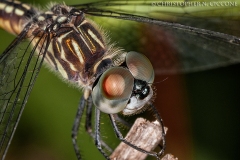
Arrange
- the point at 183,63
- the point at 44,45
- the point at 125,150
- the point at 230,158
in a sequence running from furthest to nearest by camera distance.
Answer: the point at 183,63, the point at 230,158, the point at 44,45, the point at 125,150

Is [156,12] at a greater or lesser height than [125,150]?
greater

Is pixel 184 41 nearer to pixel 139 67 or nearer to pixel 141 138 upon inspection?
pixel 139 67

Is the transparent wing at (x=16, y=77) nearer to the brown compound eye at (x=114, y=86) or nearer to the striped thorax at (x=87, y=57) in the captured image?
the striped thorax at (x=87, y=57)

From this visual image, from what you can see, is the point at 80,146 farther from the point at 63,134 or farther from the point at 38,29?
the point at 38,29

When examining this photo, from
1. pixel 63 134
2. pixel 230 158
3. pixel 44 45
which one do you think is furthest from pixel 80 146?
pixel 230 158

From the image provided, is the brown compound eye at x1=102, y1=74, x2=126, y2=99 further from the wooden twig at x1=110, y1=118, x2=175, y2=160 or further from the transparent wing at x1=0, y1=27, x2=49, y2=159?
the transparent wing at x1=0, y1=27, x2=49, y2=159

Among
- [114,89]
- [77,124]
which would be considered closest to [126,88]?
[114,89]
